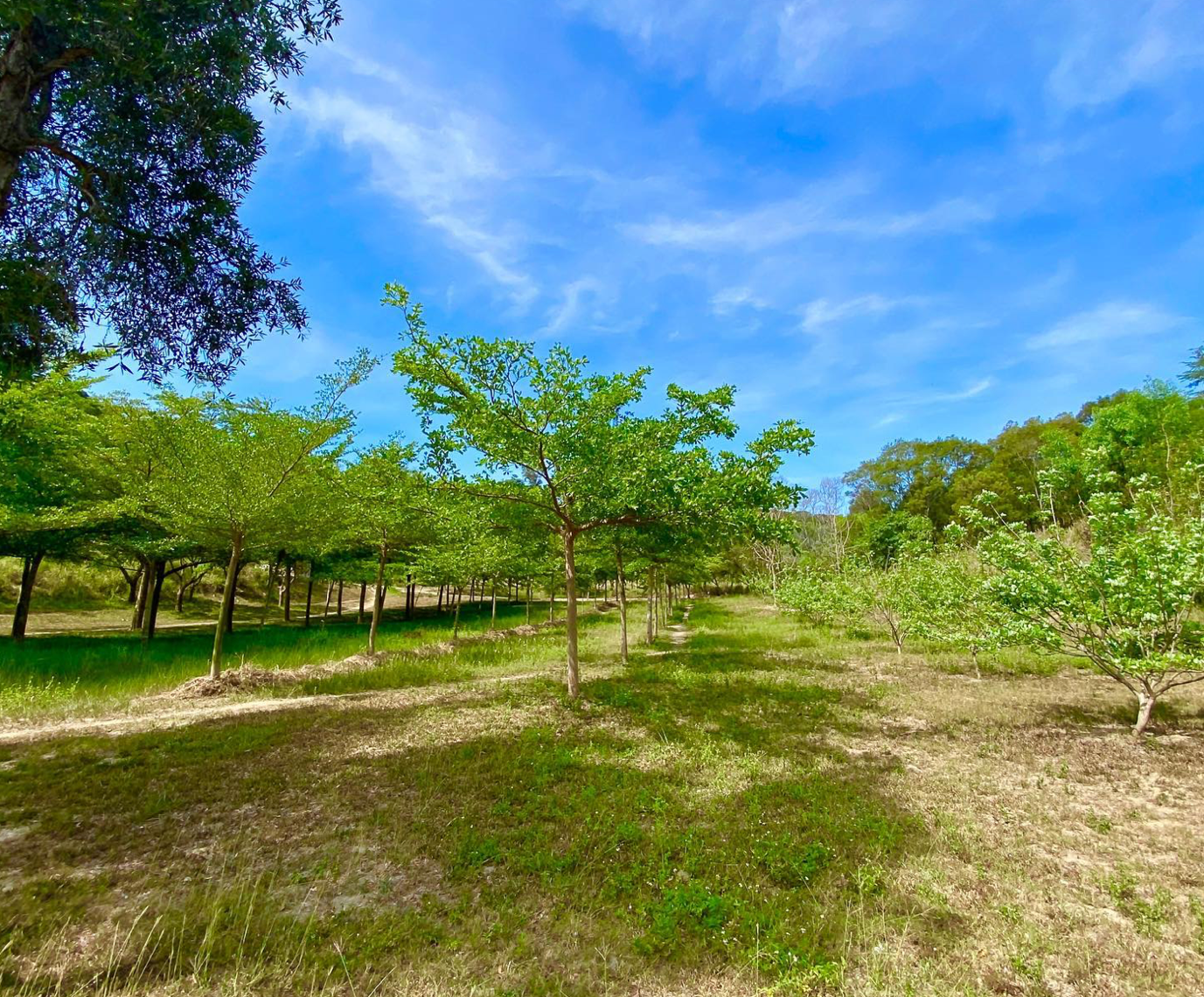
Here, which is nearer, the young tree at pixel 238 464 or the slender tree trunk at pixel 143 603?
the young tree at pixel 238 464

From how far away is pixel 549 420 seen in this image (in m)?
10.2

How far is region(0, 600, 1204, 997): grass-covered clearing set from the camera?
3.78 meters

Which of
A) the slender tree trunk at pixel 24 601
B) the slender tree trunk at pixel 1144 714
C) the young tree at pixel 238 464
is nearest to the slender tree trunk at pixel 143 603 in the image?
the slender tree trunk at pixel 24 601

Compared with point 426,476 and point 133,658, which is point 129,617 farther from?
point 426,476

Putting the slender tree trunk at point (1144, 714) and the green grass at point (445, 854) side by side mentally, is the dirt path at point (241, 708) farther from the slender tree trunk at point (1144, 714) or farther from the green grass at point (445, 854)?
the slender tree trunk at point (1144, 714)

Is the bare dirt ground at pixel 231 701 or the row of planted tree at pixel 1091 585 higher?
the row of planted tree at pixel 1091 585

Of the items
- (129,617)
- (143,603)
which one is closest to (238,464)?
(143,603)

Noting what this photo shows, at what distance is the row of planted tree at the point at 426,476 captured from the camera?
→ 10.1 metres

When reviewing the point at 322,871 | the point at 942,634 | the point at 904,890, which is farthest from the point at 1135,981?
the point at 942,634

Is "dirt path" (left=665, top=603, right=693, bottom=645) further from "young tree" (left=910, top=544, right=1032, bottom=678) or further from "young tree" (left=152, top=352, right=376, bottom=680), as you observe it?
"young tree" (left=152, top=352, right=376, bottom=680)

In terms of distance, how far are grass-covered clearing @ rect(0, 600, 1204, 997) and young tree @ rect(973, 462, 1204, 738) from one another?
1593 millimetres

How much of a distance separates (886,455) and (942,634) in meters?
81.4

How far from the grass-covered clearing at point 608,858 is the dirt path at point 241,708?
2.22 ft

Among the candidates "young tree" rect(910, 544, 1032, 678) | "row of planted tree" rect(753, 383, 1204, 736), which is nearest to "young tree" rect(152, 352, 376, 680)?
"row of planted tree" rect(753, 383, 1204, 736)
